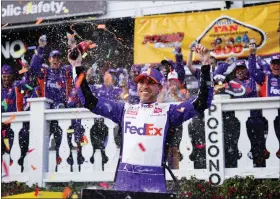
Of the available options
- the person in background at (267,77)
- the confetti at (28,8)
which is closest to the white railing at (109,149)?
the person in background at (267,77)

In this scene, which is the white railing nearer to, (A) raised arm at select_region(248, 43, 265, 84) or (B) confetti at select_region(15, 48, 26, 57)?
(A) raised arm at select_region(248, 43, 265, 84)

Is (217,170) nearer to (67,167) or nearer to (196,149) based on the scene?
(196,149)

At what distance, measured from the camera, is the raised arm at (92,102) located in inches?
187

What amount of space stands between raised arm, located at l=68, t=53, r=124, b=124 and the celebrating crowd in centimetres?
141

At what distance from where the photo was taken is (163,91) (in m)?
6.97

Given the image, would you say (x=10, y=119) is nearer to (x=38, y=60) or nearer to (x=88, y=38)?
(x=38, y=60)

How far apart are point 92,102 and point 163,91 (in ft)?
7.63

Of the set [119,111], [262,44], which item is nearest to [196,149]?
[119,111]

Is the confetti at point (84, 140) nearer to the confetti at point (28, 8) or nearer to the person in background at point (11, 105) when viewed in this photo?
the person in background at point (11, 105)

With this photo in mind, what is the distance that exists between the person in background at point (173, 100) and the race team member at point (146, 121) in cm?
173

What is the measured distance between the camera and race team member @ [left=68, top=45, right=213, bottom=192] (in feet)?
15.0

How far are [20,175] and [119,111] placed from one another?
116 inches

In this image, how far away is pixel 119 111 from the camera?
15.8ft

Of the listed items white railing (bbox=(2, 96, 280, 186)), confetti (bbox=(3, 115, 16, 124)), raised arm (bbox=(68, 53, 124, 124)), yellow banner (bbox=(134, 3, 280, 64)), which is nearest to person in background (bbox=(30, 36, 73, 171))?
white railing (bbox=(2, 96, 280, 186))
